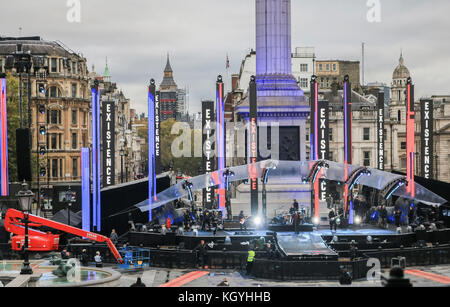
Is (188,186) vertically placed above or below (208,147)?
below

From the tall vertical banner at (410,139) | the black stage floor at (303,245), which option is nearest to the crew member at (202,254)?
the black stage floor at (303,245)

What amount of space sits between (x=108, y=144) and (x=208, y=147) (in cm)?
1643

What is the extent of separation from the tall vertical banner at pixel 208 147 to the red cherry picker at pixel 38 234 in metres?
16.2

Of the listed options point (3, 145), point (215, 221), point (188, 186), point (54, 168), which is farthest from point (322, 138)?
point (54, 168)

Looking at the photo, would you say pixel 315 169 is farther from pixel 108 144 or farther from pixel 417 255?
pixel 108 144

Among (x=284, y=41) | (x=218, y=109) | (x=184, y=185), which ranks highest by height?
(x=284, y=41)

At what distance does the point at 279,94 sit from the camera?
55.8 metres

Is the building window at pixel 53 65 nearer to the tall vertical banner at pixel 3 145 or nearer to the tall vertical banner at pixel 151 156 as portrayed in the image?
the tall vertical banner at pixel 151 156

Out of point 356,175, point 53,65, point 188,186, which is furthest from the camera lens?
point 53,65

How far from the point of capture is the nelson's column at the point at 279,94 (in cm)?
5509

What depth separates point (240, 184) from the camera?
187 ft
